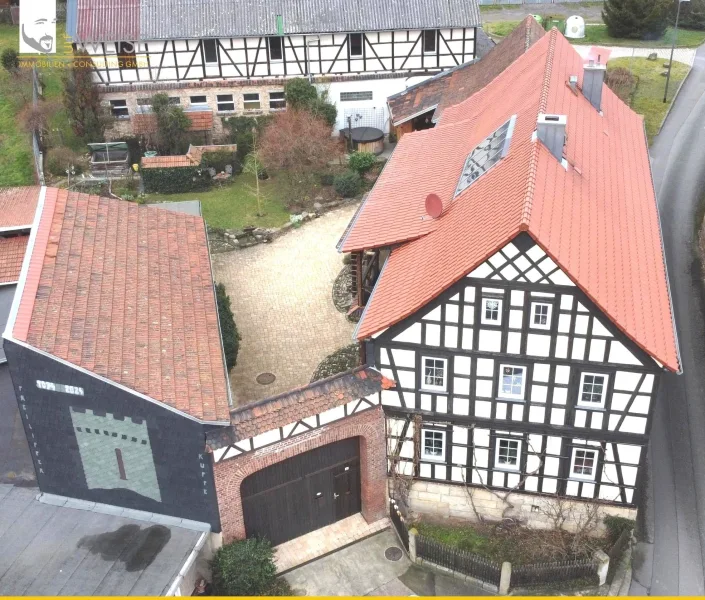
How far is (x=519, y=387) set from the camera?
81.6 ft

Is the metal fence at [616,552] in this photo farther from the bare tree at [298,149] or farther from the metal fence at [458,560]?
the bare tree at [298,149]

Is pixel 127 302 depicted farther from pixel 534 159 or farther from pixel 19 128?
pixel 19 128

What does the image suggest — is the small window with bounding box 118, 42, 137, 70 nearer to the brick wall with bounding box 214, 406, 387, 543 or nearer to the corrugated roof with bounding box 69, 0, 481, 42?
the corrugated roof with bounding box 69, 0, 481, 42

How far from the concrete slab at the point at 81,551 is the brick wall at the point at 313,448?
1.30 m

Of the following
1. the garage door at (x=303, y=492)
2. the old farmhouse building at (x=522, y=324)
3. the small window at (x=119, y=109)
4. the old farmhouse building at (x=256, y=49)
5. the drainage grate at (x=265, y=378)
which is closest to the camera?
the old farmhouse building at (x=522, y=324)

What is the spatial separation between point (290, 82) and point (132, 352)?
97.4 feet

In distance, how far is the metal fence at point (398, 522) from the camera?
86.5 feet

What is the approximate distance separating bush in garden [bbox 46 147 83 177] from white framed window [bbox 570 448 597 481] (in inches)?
1350

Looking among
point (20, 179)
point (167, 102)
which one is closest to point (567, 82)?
point (167, 102)

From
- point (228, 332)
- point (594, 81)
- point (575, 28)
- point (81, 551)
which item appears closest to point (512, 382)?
point (228, 332)

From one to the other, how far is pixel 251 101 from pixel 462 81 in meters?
13.1

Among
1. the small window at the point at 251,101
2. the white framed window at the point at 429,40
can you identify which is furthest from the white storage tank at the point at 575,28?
the small window at the point at 251,101

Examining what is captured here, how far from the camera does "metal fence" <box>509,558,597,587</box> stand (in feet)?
81.6

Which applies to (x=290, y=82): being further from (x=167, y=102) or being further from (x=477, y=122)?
(x=477, y=122)
